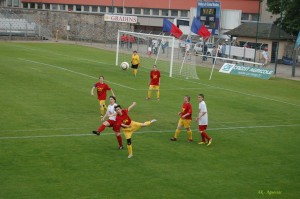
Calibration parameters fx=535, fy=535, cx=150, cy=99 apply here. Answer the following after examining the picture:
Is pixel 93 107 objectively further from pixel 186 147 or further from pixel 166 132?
pixel 186 147

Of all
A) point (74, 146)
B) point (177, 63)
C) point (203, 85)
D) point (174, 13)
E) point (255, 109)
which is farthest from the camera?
point (174, 13)

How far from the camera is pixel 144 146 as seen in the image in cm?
2009

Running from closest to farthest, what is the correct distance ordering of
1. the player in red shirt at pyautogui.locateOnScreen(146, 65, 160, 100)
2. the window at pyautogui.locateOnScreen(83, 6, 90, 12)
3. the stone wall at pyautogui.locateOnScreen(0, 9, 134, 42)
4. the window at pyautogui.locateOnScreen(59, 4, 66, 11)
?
the player in red shirt at pyautogui.locateOnScreen(146, 65, 160, 100), the stone wall at pyautogui.locateOnScreen(0, 9, 134, 42), the window at pyautogui.locateOnScreen(83, 6, 90, 12), the window at pyautogui.locateOnScreen(59, 4, 66, 11)

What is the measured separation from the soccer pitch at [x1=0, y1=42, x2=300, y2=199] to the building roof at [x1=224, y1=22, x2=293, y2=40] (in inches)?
844

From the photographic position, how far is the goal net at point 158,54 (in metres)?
44.5

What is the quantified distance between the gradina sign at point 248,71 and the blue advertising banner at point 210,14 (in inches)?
381

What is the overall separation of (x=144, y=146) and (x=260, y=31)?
136ft

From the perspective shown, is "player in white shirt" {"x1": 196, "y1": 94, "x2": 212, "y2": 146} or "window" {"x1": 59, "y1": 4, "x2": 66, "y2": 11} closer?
"player in white shirt" {"x1": 196, "y1": 94, "x2": 212, "y2": 146}

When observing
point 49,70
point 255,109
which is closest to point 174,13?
point 49,70

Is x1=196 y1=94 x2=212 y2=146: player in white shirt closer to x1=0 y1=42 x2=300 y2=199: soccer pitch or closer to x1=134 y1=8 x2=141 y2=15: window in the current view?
x1=0 y1=42 x2=300 y2=199: soccer pitch

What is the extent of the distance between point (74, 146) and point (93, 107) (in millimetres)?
7999

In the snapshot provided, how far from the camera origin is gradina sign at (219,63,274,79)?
46178 millimetres

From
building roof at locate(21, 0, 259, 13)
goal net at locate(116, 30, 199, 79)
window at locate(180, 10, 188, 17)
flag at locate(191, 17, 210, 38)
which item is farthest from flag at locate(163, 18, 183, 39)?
window at locate(180, 10, 188, 17)

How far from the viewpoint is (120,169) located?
16.9 m
